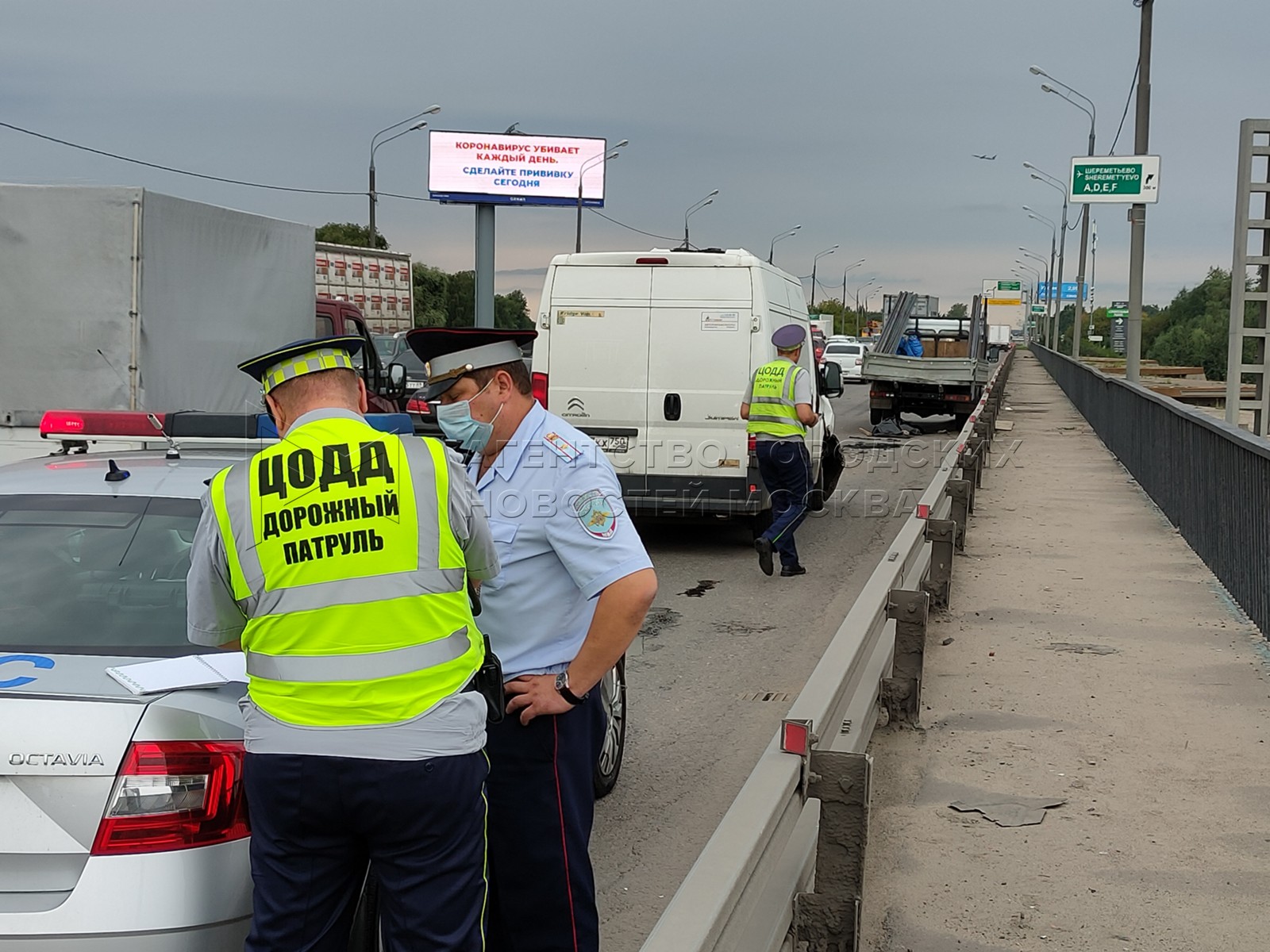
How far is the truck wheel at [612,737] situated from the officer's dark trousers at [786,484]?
4964mm

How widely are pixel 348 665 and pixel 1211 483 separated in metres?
9.09

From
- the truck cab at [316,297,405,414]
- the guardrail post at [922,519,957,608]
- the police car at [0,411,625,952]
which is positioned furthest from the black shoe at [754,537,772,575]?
the police car at [0,411,625,952]

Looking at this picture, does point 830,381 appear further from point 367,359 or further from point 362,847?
point 362,847

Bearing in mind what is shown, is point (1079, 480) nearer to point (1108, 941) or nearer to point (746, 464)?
point (746, 464)

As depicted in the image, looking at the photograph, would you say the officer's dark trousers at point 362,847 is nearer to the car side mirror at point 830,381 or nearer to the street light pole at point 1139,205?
the car side mirror at point 830,381

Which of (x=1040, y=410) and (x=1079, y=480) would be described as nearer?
(x=1079, y=480)

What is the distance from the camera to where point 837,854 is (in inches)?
142

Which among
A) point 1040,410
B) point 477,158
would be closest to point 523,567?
point 1040,410

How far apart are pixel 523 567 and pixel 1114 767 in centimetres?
330

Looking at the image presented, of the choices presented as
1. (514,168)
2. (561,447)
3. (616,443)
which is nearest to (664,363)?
(616,443)

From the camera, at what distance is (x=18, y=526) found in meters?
4.01

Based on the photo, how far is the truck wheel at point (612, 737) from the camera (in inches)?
209

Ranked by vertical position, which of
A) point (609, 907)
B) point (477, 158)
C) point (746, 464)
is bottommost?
point (609, 907)

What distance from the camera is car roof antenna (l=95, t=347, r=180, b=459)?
4.62 meters
